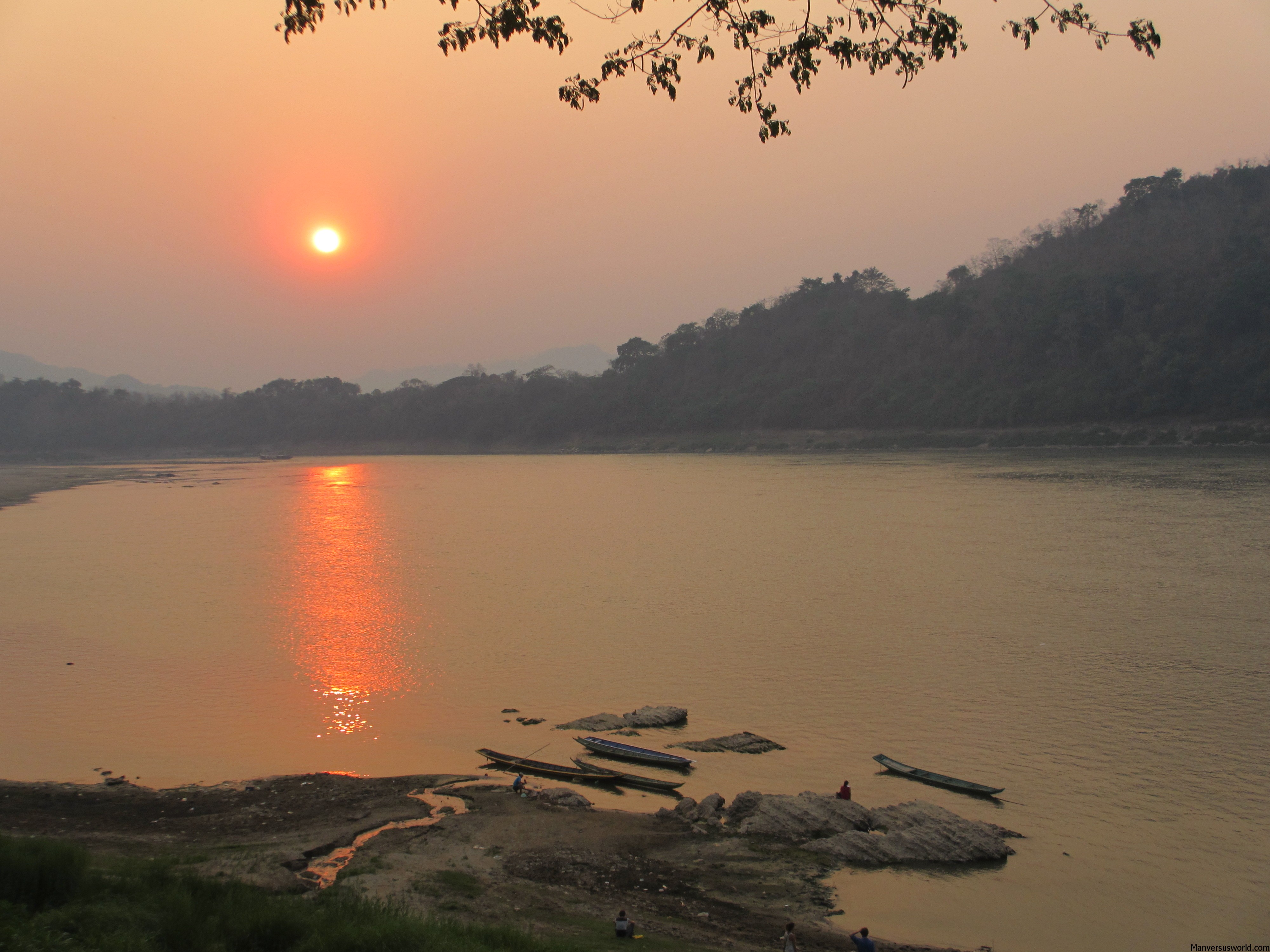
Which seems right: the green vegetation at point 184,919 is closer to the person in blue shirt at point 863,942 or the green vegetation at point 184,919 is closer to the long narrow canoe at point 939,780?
the person in blue shirt at point 863,942

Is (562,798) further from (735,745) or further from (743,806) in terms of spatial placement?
(735,745)

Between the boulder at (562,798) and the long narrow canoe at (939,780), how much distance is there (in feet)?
11.8

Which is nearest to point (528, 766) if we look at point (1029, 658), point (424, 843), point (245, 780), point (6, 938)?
point (424, 843)

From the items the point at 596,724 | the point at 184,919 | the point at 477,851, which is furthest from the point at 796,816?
the point at 184,919

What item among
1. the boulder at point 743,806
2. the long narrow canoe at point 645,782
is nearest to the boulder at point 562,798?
the long narrow canoe at point 645,782

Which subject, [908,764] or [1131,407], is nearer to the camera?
[908,764]

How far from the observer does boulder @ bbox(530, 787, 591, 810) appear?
30.8ft

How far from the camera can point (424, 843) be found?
8352mm

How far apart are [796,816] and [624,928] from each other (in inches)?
117

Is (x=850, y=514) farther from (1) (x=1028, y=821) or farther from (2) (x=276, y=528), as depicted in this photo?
(1) (x=1028, y=821)

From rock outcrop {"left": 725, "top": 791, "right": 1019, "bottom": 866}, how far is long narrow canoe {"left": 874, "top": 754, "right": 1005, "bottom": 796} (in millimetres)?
728

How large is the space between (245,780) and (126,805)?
130cm

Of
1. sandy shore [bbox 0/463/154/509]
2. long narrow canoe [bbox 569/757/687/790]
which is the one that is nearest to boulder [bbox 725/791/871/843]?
long narrow canoe [bbox 569/757/687/790]

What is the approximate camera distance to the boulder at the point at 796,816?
8672 mm
